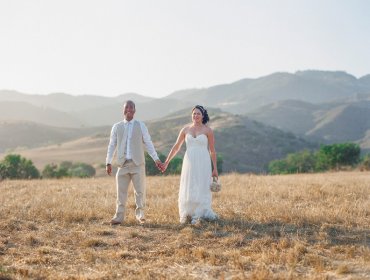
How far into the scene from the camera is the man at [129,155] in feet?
32.0

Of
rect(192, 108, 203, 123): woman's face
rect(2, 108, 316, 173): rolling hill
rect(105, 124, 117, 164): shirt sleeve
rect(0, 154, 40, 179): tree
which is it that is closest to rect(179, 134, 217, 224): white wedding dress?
rect(192, 108, 203, 123): woman's face

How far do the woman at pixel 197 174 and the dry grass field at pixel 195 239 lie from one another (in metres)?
0.43

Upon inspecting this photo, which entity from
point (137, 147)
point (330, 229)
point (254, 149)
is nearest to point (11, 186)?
point (137, 147)

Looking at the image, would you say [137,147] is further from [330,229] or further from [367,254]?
[367,254]

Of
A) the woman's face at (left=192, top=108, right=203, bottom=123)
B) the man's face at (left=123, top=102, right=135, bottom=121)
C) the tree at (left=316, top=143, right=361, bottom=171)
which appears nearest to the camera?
the man's face at (left=123, top=102, right=135, bottom=121)

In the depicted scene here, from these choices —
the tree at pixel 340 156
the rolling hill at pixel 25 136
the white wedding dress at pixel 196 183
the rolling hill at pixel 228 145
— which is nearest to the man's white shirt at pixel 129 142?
the white wedding dress at pixel 196 183

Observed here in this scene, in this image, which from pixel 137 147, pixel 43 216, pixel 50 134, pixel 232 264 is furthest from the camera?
pixel 50 134

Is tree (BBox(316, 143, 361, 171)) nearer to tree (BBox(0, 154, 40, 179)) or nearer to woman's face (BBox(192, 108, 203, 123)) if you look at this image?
tree (BBox(0, 154, 40, 179))

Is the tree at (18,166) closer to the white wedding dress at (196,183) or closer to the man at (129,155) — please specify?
the man at (129,155)

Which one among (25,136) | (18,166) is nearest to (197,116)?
(18,166)

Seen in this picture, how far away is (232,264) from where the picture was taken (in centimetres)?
650

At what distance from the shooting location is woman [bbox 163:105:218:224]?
32.1 feet

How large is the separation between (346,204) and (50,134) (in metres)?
192

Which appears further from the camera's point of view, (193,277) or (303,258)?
(303,258)
